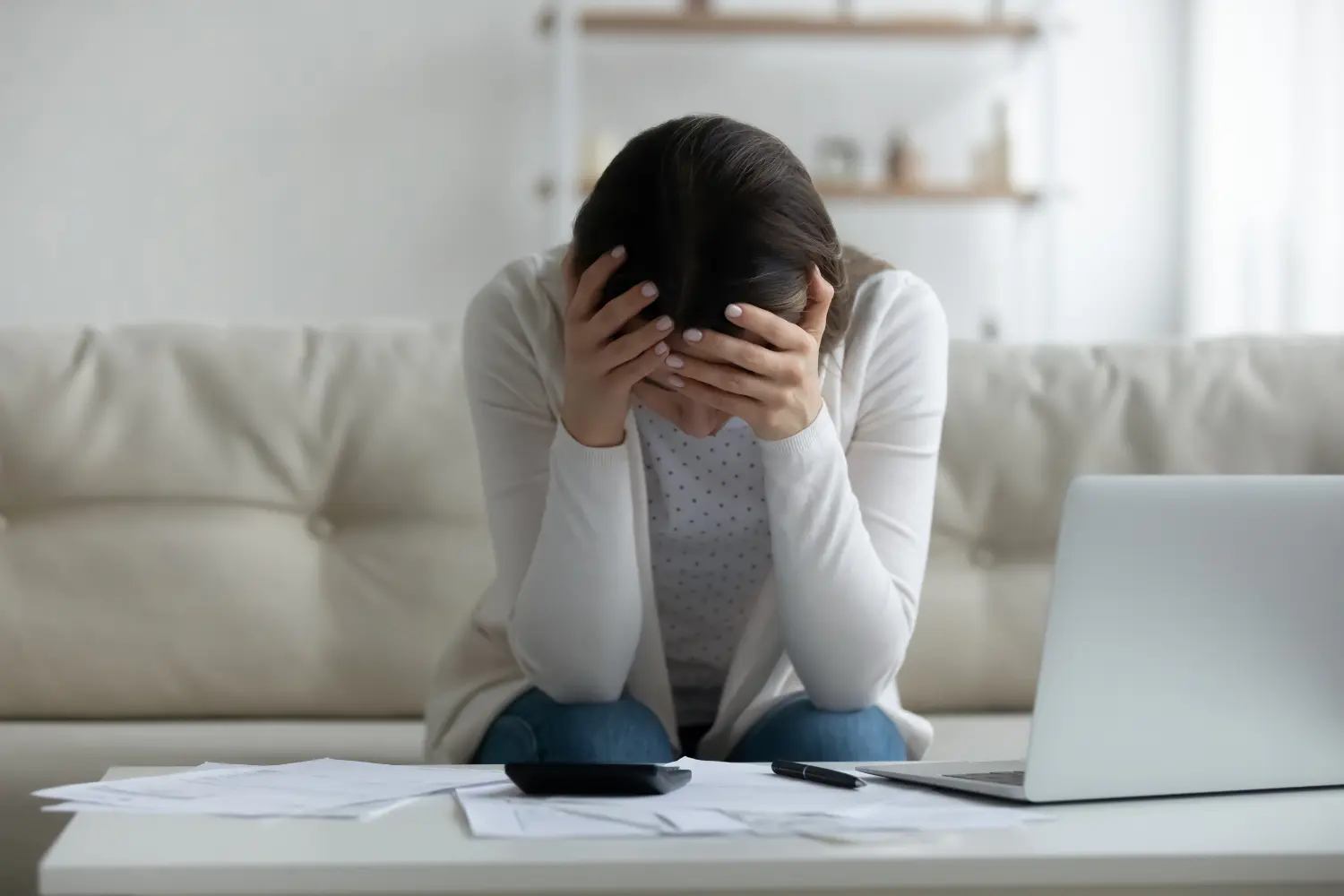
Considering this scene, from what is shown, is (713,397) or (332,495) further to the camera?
(332,495)

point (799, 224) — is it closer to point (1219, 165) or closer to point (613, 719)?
point (613, 719)

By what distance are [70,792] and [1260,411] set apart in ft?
4.15

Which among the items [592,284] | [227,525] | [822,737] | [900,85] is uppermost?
[900,85]

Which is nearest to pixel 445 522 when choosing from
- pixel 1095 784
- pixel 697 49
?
pixel 1095 784

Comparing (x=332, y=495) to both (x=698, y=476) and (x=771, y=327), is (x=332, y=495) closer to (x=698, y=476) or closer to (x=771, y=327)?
(x=698, y=476)

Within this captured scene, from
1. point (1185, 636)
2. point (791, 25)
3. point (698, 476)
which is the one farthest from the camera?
point (791, 25)

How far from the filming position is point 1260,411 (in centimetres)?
155

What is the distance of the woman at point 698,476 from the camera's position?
1.03 m

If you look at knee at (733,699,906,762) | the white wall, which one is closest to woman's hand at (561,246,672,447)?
knee at (733,699,906,762)

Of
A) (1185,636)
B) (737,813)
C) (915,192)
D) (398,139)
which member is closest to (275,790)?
(737,813)

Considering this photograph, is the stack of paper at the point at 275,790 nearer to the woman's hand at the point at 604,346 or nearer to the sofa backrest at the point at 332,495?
the woman's hand at the point at 604,346

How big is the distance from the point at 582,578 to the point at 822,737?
223mm

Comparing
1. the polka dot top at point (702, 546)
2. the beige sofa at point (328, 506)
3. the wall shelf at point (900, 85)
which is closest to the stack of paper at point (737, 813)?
the polka dot top at point (702, 546)

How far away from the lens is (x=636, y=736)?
1.10 meters
